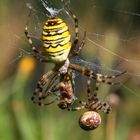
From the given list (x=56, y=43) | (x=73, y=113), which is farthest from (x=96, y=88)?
(x=73, y=113)

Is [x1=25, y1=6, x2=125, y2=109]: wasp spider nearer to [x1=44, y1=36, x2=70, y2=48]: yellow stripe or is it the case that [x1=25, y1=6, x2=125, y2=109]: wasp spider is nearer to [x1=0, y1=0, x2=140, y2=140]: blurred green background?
[x1=44, y1=36, x2=70, y2=48]: yellow stripe

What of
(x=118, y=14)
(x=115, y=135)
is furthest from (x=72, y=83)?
(x=118, y=14)

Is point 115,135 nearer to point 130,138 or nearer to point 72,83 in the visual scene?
point 130,138

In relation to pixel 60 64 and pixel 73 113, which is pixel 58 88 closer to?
pixel 60 64

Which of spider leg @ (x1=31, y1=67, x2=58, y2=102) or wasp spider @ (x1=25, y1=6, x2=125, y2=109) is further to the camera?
spider leg @ (x1=31, y1=67, x2=58, y2=102)

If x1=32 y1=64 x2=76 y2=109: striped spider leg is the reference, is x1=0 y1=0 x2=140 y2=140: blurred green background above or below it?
below

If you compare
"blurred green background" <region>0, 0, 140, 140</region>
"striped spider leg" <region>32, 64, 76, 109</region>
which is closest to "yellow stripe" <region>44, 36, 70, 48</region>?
"striped spider leg" <region>32, 64, 76, 109</region>

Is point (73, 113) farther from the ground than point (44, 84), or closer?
closer
